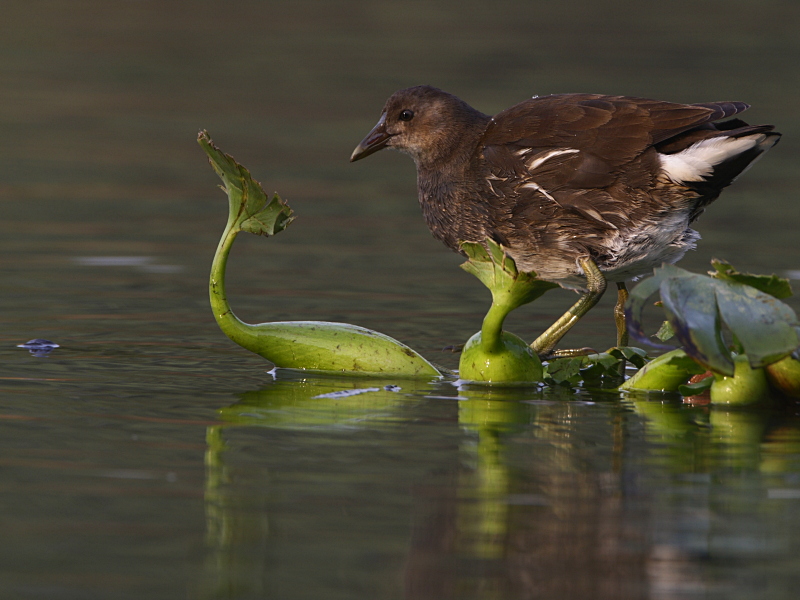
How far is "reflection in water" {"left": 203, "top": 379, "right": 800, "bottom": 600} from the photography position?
336 cm

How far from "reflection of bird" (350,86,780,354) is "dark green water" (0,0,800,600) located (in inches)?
22.8

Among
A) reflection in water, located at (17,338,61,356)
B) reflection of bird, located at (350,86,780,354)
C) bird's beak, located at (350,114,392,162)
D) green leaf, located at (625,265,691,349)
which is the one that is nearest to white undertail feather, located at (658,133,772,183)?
reflection of bird, located at (350,86,780,354)

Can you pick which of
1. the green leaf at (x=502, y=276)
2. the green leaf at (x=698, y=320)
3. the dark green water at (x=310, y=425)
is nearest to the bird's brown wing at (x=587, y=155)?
the dark green water at (x=310, y=425)

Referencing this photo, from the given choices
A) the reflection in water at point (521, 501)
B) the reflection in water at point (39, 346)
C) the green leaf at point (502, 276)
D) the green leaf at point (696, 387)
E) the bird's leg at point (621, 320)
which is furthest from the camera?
the bird's leg at point (621, 320)

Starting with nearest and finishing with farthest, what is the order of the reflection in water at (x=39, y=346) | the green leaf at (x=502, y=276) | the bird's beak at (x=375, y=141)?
1. the green leaf at (x=502, y=276)
2. the reflection in water at (x=39, y=346)
3. the bird's beak at (x=375, y=141)

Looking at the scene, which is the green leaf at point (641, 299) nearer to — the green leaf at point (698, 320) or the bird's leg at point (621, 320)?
the green leaf at point (698, 320)

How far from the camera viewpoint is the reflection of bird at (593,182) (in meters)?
6.33

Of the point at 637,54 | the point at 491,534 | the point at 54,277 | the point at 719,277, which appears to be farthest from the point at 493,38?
the point at 491,534

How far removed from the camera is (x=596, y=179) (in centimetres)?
643

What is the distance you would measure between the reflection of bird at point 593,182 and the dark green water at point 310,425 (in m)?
0.58

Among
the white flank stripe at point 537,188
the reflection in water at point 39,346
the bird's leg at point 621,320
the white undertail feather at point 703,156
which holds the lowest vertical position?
the reflection in water at point 39,346

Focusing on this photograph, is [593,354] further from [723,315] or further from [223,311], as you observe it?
[223,311]

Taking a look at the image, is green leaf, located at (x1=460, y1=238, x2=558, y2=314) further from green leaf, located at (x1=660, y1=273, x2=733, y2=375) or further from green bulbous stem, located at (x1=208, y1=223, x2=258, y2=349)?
green bulbous stem, located at (x1=208, y1=223, x2=258, y2=349)

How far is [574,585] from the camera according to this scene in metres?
3.29
